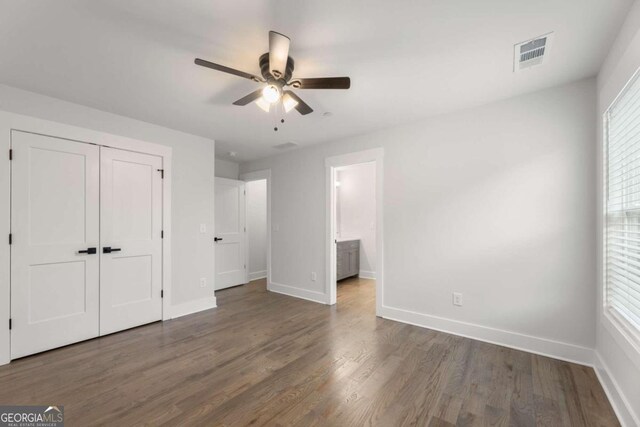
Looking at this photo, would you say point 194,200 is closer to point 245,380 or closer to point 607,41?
point 245,380

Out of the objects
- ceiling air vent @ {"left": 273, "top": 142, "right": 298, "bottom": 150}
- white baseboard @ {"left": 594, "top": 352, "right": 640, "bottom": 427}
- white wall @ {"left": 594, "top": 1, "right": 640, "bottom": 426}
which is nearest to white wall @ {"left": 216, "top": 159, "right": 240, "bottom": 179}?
ceiling air vent @ {"left": 273, "top": 142, "right": 298, "bottom": 150}

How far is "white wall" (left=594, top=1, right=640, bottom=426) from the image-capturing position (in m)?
1.58

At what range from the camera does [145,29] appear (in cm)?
176

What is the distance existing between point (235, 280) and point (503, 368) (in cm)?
443

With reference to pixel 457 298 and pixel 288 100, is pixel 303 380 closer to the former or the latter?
pixel 457 298

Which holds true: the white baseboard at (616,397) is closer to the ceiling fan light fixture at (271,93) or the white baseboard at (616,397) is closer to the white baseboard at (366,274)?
the ceiling fan light fixture at (271,93)

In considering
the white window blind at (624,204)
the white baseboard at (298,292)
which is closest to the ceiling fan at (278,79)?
the white window blind at (624,204)

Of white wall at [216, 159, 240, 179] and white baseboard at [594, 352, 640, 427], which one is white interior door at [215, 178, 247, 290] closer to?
white wall at [216, 159, 240, 179]

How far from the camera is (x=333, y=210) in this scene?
4223mm

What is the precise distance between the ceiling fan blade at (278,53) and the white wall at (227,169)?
3.74m

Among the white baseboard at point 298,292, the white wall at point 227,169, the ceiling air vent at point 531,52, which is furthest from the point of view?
the white wall at point 227,169

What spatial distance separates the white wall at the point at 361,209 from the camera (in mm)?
5988

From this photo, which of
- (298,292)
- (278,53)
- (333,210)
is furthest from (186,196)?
(278,53)

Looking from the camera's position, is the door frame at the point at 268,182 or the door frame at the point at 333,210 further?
the door frame at the point at 268,182
